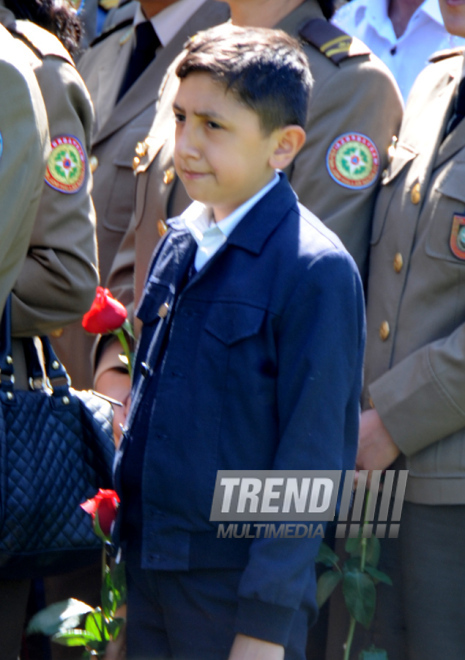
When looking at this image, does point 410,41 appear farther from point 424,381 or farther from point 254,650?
point 254,650

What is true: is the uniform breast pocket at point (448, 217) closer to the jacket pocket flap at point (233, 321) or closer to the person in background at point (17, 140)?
the jacket pocket flap at point (233, 321)

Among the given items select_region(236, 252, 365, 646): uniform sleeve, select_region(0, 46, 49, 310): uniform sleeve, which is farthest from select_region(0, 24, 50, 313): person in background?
select_region(236, 252, 365, 646): uniform sleeve

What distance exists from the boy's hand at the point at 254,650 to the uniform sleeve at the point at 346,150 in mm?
1041

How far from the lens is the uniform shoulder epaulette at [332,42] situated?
2.21 meters

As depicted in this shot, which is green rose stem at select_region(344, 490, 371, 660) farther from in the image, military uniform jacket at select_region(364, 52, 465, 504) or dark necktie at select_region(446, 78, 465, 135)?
dark necktie at select_region(446, 78, 465, 135)

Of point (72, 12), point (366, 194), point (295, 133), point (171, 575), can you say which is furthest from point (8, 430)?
point (72, 12)

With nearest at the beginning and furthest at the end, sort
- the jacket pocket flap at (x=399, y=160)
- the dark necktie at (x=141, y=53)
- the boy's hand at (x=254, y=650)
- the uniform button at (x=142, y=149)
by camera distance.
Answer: the boy's hand at (x=254, y=650) → the jacket pocket flap at (x=399, y=160) → the uniform button at (x=142, y=149) → the dark necktie at (x=141, y=53)

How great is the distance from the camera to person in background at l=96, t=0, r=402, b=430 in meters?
2.16

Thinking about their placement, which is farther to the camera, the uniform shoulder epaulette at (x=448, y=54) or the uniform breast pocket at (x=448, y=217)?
the uniform shoulder epaulette at (x=448, y=54)

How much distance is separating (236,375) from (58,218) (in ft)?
2.19

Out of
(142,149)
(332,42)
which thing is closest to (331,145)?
(332,42)

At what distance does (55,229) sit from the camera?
195cm

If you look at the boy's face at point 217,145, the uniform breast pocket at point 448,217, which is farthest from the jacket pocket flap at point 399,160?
the boy's face at point 217,145

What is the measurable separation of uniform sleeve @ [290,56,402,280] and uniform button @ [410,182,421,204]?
14 cm
